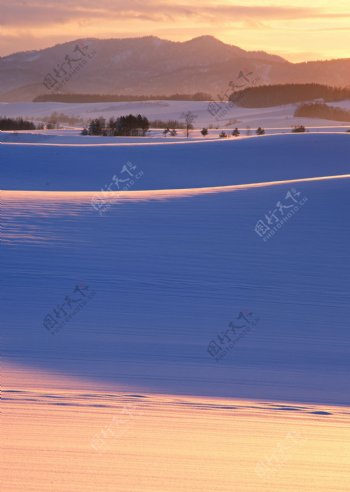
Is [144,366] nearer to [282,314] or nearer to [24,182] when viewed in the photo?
[282,314]

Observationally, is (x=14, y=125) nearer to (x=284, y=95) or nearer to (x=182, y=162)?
(x=182, y=162)

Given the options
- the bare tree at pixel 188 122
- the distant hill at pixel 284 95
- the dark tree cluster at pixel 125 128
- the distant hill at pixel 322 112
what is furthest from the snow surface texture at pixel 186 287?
the distant hill at pixel 284 95

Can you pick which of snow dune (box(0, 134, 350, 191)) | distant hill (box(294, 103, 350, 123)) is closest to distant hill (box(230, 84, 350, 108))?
distant hill (box(294, 103, 350, 123))

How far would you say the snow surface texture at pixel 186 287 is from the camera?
7.78 metres

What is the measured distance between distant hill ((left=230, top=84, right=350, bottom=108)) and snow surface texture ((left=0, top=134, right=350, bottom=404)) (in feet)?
249

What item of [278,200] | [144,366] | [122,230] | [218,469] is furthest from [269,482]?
[278,200]

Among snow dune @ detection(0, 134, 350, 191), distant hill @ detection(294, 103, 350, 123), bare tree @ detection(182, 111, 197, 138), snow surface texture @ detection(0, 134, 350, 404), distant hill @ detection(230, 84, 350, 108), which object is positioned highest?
distant hill @ detection(230, 84, 350, 108)

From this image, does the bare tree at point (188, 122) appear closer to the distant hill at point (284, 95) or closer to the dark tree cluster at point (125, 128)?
the dark tree cluster at point (125, 128)

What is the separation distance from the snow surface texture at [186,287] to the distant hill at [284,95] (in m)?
75.8

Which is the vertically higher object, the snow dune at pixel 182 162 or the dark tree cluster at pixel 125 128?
the dark tree cluster at pixel 125 128

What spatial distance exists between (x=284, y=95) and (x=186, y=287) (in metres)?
85.8

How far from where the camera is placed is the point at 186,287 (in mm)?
10898

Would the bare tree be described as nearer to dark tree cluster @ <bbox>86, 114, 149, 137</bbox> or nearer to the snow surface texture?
dark tree cluster @ <bbox>86, 114, 149, 137</bbox>

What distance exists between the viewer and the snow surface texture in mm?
7781
